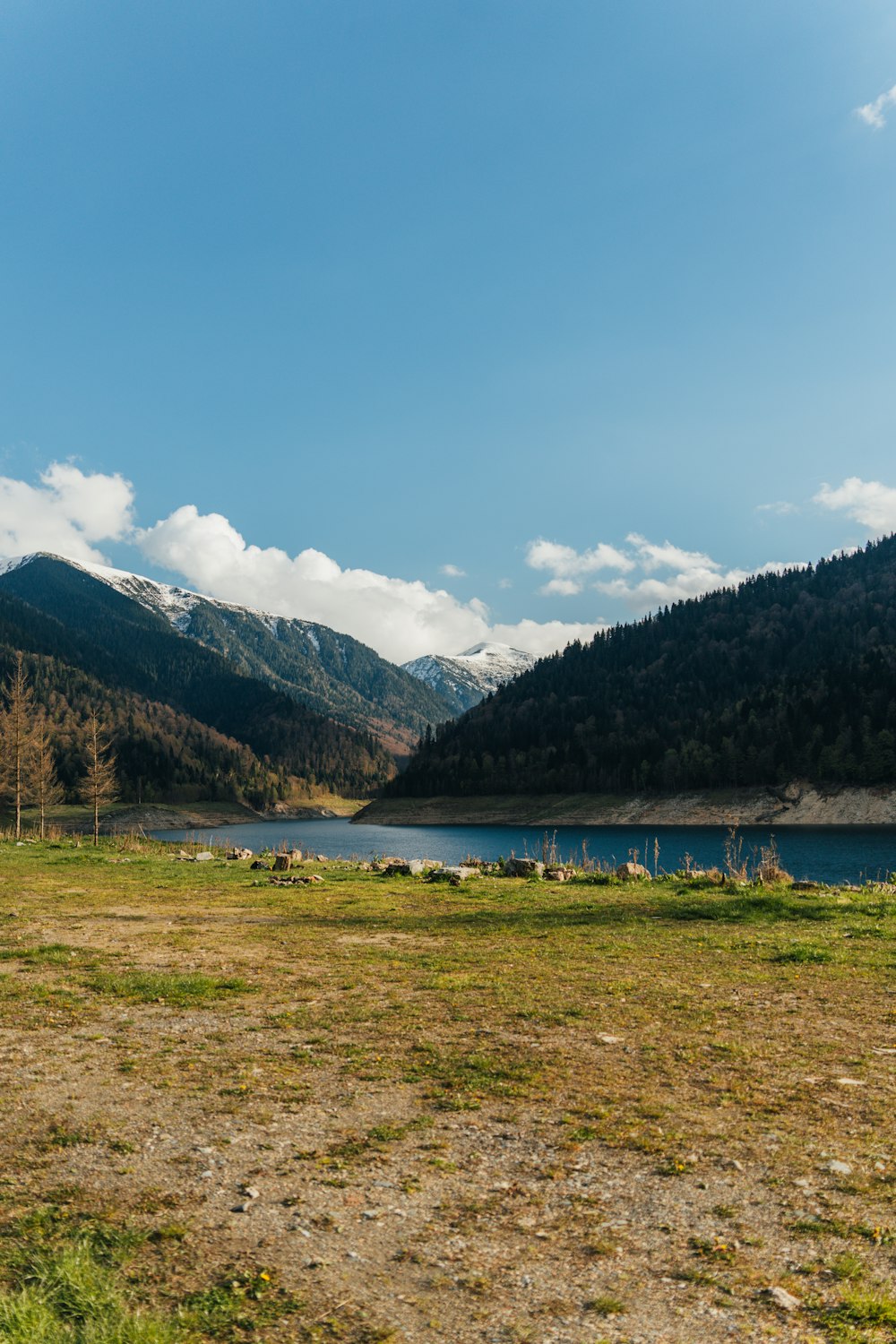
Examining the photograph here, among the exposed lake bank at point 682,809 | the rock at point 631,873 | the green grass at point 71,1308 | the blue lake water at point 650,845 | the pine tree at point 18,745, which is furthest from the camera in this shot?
the exposed lake bank at point 682,809

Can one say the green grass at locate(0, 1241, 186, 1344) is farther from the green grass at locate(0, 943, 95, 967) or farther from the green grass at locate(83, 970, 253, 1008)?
the green grass at locate(0, 943, 95, 967)

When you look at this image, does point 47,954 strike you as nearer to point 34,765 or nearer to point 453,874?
point 453,874

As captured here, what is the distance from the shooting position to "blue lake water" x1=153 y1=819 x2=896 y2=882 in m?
60.8

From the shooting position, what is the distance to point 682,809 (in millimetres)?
133375

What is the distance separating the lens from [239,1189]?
6.14 metres

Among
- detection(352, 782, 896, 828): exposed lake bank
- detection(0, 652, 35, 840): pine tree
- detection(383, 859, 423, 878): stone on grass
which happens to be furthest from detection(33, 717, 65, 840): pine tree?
detection(352, 782, 896, 828): exposed lake bank

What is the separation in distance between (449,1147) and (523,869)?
85.8 feet

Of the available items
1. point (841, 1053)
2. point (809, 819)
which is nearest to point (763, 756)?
point (809, 819)

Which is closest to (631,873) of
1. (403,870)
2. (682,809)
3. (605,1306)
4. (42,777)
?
(403,870)

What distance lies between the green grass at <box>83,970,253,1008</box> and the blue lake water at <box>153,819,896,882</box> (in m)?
26.6

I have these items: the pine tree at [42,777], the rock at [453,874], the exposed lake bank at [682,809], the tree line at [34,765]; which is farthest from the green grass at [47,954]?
the exposed lake bank at [682,809]

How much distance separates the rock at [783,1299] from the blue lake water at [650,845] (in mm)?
32675

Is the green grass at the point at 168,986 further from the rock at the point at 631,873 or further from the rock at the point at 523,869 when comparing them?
the rock at the point at 523,869

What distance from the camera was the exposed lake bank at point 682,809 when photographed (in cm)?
11644
